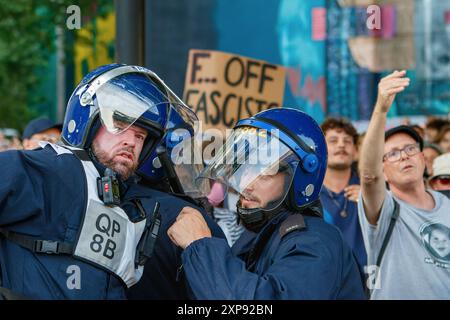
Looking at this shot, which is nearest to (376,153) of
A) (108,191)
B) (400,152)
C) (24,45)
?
(400,152)

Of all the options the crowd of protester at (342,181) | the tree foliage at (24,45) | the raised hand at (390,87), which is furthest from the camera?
the tree foliage at (24,45)

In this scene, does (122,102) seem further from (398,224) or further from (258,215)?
(398,224)

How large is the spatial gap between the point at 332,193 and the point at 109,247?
328 cm

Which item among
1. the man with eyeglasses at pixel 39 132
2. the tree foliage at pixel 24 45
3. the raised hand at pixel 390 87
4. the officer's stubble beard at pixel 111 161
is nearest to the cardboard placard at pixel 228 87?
the man with eyeglasses at pixel 39 132

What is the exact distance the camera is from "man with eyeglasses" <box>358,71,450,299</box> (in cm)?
489

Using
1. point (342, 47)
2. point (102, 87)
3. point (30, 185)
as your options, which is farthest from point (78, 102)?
point (342, 47)

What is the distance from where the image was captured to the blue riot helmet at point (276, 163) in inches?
137

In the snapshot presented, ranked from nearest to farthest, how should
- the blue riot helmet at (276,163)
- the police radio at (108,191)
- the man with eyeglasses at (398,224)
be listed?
the police radio at (108,191), the blue riot helmet at (276,163), the man with eyeglasses at (398,224)

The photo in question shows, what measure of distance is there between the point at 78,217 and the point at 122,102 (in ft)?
1.88

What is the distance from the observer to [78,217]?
125 inches

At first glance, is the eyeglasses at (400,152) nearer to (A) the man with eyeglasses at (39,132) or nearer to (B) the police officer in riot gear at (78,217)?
(B) the police officer in riot gear at (78,217)

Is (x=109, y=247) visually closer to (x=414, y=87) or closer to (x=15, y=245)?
(x=15, y=245)

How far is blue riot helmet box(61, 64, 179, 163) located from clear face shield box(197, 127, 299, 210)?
403 mm

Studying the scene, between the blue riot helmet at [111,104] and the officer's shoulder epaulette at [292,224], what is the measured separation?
74cm
